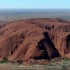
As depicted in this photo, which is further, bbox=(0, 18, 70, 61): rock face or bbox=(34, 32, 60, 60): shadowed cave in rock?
bbox=(0, 18, 70, 61): rock face

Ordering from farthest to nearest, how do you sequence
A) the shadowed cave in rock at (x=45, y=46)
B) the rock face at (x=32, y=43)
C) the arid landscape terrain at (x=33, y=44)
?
1. the rock face at (x=32, y=43)
2. the shadowed cave in rock at (x=45, y=46)
3. the arid landscape terrain at (x=33, y=44)

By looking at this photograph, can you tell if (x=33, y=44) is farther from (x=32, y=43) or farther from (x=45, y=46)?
(x=45, y=46)

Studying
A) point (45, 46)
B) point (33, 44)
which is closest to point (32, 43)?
point (33, 44)

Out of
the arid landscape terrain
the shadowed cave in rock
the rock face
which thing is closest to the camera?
the arid landscape terrain

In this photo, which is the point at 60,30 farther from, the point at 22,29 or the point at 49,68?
the point at 49,68

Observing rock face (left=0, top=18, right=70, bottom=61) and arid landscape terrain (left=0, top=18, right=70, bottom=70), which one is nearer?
arid landscape terrain (left=0, top=18, right=70, bottom=70)

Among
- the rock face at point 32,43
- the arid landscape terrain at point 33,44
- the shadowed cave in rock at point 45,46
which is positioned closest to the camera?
the arid landscape terrain at point 33,44

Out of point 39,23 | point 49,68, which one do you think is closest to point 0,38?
point 39,23

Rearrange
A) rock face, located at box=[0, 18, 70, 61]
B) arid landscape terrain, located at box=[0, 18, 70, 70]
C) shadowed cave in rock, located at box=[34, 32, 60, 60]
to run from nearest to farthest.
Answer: arid landscape terrain, located at box=[0, 18, 70, 70] < shadowed cave in rock, located at box=[34, 32, 60, 60] < rock face, located at box=[0, 18, 70, 61]
